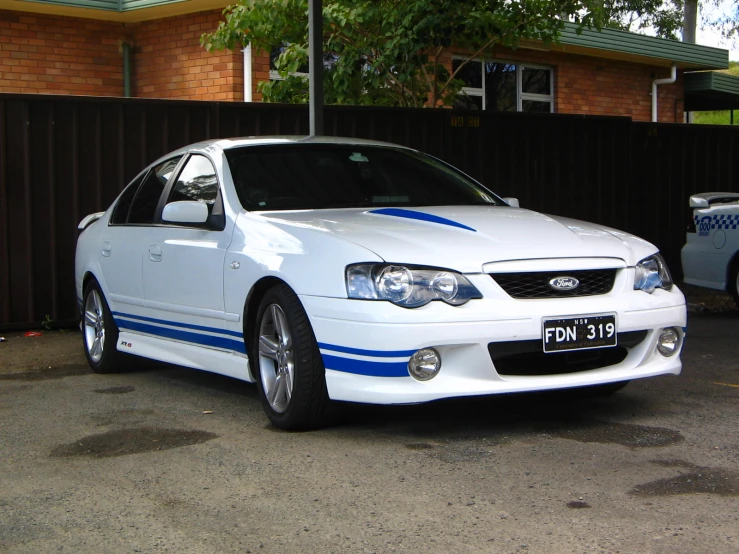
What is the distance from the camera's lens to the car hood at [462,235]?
5172mm

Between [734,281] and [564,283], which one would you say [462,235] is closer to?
[564,283]

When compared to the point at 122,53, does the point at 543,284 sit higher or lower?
lower

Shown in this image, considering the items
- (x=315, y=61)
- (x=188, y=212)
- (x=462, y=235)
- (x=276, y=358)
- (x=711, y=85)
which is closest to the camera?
(x=462, y=235)

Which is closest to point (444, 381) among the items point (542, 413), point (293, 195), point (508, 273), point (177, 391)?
point (508, 273)

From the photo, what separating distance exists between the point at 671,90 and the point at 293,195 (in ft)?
58.9

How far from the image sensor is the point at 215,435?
5551 mm

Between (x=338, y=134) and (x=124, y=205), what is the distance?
3860 mm

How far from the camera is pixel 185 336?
652cm

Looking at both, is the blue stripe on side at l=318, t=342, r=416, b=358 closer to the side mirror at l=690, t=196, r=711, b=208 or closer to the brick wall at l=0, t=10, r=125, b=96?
the side mirror at l=690, t=196, r=711, b=208

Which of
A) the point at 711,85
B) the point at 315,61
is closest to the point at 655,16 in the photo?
the point at 711,85

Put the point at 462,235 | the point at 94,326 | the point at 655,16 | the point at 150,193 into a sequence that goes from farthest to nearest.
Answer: the point at 655,16
the point at 94,326
the point at 150,193
the point at 462,235

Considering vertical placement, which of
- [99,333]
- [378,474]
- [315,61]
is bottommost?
[378,474]

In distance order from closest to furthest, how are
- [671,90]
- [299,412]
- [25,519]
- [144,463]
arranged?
[25,519] → [144,463] → [299,412] → [671,90]

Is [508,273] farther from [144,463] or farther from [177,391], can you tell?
[177,391]
